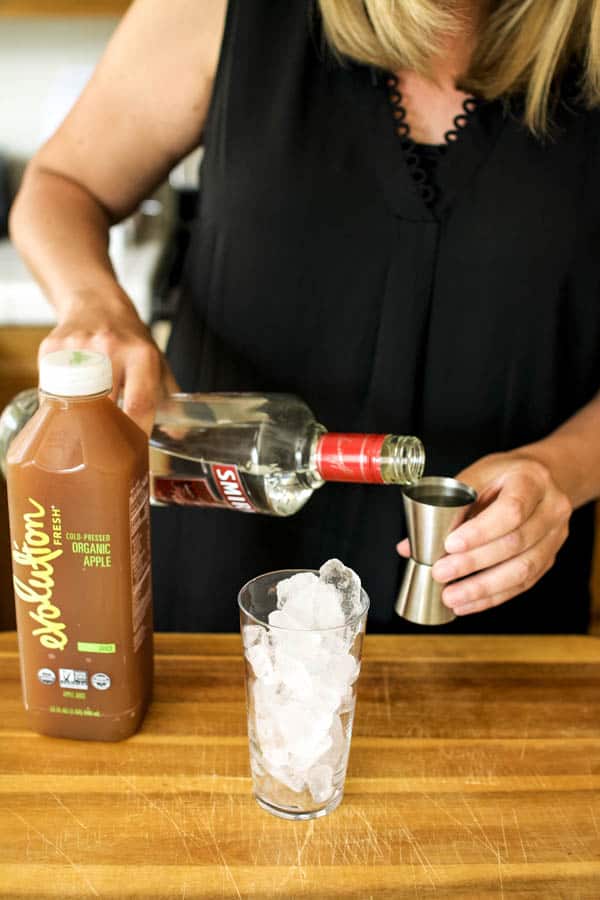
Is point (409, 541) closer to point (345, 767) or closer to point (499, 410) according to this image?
point (345, 767)

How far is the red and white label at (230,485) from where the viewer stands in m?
0.88

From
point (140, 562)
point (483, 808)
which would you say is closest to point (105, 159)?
point (140, 562)

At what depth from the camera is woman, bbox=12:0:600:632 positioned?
1.13m

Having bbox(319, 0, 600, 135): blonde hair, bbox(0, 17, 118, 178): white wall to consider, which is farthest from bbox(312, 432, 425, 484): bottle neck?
bbox(0, 17, 118, 178): white wall

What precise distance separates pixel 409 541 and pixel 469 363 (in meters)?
0.37

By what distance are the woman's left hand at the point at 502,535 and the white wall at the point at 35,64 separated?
6.85 ft

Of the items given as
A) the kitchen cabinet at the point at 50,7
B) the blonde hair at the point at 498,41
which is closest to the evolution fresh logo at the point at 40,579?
the blonde hair at the point at 498,41

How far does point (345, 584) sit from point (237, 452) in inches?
9.7

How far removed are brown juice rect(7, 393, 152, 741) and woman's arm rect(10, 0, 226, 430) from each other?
0.32 m

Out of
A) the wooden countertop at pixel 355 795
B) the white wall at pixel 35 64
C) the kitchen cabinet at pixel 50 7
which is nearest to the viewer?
the wooden countertop at pixel 355 795

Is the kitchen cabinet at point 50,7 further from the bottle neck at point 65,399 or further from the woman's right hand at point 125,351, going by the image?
the bottle neck at point 65,399

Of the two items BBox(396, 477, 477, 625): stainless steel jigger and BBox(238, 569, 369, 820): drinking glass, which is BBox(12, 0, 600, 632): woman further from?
BBox(238, 569, 369, 820): drinking glass

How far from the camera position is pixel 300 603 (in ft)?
2.52

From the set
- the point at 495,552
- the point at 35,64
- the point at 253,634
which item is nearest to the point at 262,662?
the point at 253,634
